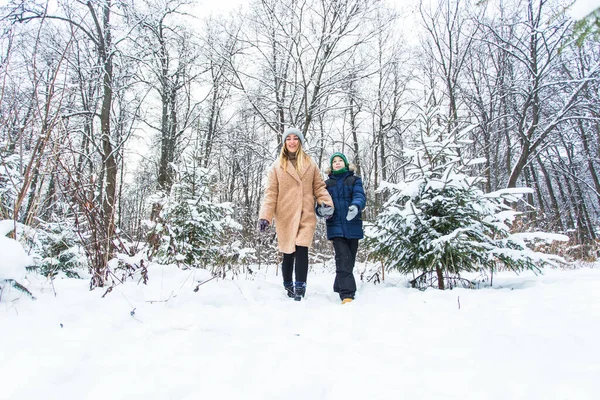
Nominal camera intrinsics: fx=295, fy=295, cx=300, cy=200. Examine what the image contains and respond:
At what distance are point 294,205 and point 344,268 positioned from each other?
85cm

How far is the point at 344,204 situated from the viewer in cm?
328

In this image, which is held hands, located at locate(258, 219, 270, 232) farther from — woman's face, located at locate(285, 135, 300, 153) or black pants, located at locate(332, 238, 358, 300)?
woman's face, located at locate(285, 135, 300, 153)

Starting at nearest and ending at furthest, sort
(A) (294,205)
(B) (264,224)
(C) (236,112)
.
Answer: (B) (264,224)
(A) (294,205)
(C) (236,112)

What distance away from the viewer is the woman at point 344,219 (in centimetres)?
304

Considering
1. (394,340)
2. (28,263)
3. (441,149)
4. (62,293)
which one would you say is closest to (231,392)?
(394,340)

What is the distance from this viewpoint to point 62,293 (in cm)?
202

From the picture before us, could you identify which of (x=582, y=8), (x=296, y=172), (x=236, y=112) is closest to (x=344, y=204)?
(x=296, y=172)

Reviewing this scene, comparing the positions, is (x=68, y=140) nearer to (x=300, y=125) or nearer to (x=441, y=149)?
(x=441, y=149)

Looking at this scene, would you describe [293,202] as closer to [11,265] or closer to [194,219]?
[11,265]

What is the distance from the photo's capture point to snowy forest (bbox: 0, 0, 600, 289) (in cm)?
244

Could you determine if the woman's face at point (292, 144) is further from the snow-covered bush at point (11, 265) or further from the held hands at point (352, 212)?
the snow-covered bush at point (11, 265)

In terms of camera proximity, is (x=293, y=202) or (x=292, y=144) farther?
(x=292, y=144)

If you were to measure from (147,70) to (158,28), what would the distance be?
1880mm

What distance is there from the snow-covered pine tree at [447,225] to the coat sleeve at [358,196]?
318mm
